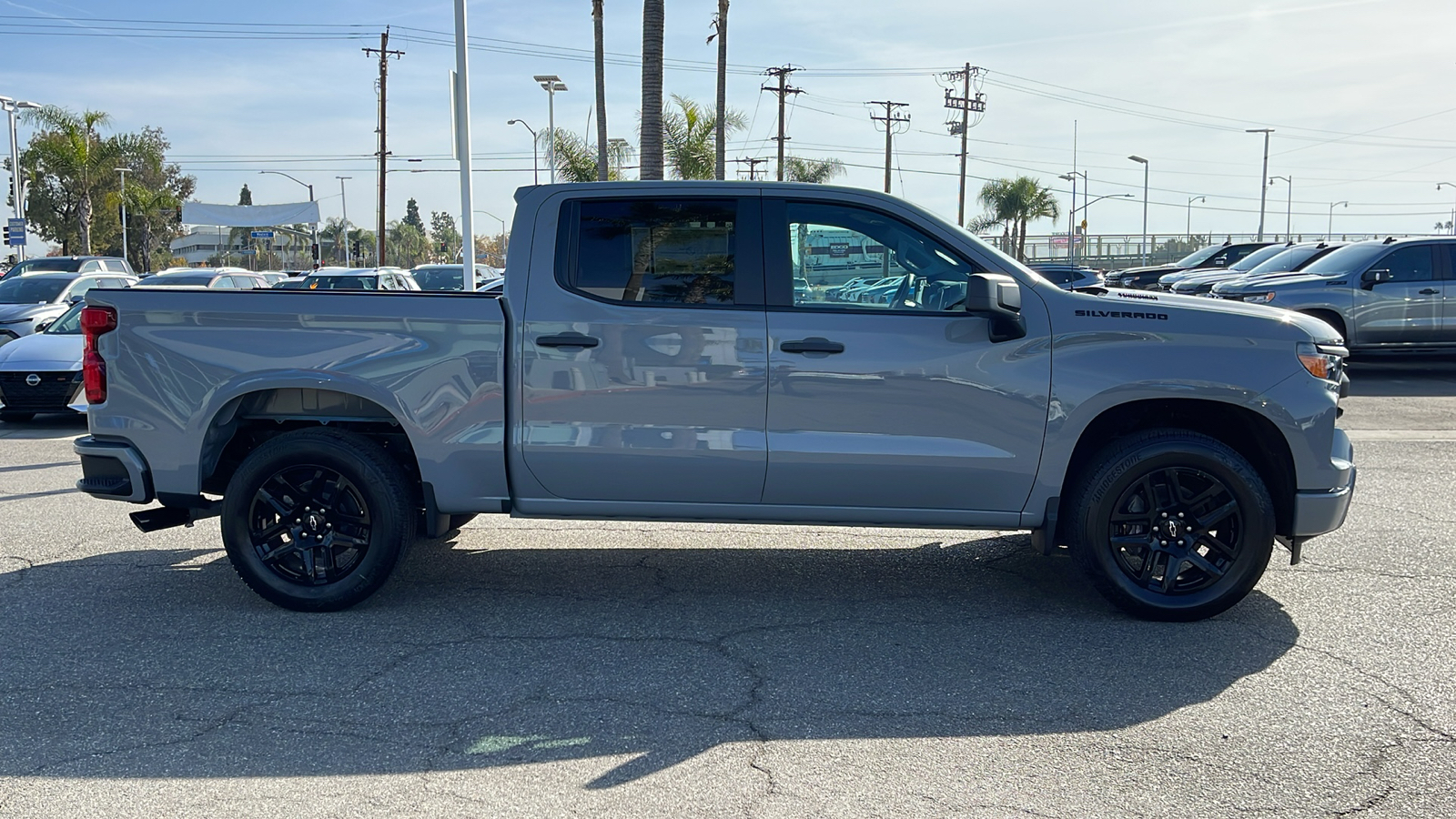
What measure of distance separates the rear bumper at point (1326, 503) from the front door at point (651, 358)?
2.39 meters

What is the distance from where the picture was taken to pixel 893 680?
14.7 ft

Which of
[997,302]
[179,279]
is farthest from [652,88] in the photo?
[997,302]

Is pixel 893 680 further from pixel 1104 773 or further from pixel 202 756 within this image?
pixel 202 756

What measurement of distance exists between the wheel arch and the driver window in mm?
917

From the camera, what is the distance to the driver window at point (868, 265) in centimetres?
512

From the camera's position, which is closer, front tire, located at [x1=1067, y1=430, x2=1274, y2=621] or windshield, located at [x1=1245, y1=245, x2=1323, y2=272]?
front tire, located at [x1=1067, y1=430, x2=1274, y2=621]

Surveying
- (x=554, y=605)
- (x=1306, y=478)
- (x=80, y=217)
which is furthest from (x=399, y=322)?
(x=80, y=217)

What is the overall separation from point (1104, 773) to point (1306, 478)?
2126 mm

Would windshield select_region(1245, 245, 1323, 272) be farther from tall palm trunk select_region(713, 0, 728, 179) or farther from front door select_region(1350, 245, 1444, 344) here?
tall palm trunk select_region(713, 0, 728, 179)

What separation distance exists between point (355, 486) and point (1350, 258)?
14.7 meters

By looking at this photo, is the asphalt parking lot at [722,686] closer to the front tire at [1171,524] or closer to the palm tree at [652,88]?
the front tire at [1171,524]

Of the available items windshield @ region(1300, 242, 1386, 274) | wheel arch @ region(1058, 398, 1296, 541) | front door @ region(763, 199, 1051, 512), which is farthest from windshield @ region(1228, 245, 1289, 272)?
front door @ region(763, 199, 1051, 512)

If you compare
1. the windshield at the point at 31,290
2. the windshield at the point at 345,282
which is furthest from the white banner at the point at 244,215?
the windshield at the point at 31,290

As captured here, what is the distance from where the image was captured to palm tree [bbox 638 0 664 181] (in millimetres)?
18188
